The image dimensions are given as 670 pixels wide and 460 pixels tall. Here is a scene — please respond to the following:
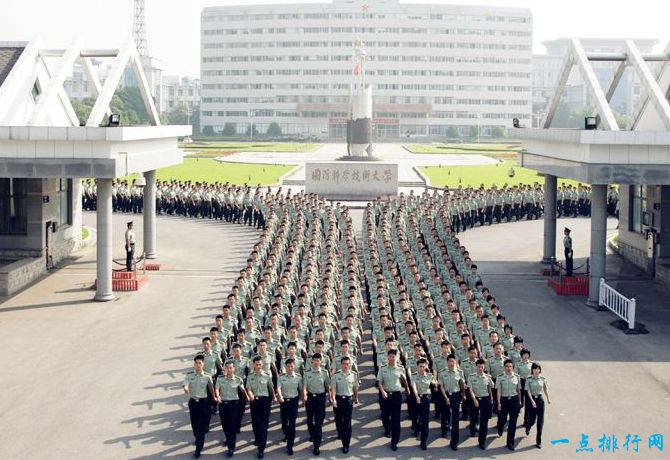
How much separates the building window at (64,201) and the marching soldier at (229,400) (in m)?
14.6

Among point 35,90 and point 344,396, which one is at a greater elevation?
point 35,90

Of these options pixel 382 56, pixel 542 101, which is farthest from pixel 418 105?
pixel 542 101

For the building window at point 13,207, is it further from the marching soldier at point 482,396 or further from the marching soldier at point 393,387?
the marching soldier at point 482,396

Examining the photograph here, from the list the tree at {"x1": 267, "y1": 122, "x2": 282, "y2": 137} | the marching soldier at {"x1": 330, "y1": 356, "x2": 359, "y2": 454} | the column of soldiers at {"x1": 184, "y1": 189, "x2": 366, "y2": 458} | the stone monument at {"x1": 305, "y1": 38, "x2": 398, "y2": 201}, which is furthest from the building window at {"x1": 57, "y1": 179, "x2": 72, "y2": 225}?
the tree at {"x1": 267, "y1": 122, "x2": 282, "y2": 137}

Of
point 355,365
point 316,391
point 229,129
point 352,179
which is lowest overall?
point 316,391

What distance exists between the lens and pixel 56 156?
17.2 metres

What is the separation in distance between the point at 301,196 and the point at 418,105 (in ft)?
354

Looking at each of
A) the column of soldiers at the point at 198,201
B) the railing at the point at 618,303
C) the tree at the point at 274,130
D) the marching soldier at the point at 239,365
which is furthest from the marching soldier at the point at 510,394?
the tree at the point at 274,130

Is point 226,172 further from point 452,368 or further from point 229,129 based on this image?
point 229,129

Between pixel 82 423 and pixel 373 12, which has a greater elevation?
pixel 373 12

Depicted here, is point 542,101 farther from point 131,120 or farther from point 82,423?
point 82,423

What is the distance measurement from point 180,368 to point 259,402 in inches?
148

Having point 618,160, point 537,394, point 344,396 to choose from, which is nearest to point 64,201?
point 618,160

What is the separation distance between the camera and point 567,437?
1043 centimetres
